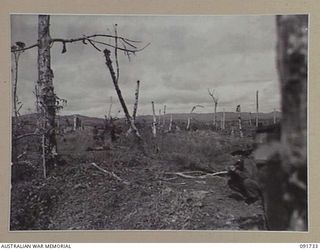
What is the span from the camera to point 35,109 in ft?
3.46

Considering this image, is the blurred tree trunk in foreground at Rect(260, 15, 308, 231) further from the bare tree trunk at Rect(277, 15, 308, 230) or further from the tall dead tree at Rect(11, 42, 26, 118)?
the tall dead tree at Rect(11, 42, 26, 118)

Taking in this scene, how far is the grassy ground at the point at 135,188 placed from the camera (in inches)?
40.9

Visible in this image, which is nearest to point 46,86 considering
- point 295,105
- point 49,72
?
point 49,72

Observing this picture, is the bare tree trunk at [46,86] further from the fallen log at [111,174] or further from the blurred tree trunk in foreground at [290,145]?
the blurred tree trunk in foreground at [290,145]

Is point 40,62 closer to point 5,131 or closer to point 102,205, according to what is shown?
point 5,131

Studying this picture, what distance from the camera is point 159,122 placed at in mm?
1040

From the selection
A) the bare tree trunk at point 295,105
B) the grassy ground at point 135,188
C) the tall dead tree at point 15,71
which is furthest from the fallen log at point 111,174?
the bare tree trunk at point 295,105

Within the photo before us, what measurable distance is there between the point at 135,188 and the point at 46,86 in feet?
0.81

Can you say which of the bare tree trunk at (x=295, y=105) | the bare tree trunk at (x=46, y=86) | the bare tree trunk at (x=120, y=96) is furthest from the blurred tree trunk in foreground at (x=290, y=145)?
the bare tree trunk at (x=46, y=86)

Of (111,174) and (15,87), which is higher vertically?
(15,87)

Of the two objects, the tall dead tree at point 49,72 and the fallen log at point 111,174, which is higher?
the tall dead tree at point 49,72

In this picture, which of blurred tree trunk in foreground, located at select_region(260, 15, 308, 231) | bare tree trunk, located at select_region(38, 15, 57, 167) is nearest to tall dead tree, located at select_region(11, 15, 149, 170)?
bare tree trunk, located at select_region(38, 15, 57, 167)

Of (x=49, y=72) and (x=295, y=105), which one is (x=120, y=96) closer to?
(x=49, y=72)

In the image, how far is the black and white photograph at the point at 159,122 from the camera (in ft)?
3.40
